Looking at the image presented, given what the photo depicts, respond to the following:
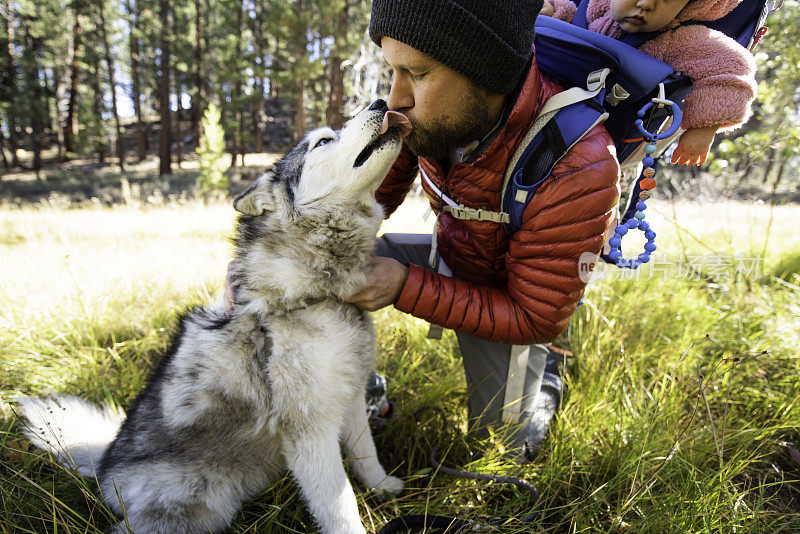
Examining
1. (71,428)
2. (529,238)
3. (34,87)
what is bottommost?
(71,428)

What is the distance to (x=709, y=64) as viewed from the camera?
2010mm

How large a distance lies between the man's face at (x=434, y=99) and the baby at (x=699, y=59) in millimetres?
987

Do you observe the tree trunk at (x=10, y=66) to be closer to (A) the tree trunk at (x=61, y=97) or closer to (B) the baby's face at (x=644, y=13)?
(A) the tree trunk at (x=61, y=97)

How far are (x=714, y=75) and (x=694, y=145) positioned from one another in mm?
366

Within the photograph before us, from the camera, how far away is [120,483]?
1889mm

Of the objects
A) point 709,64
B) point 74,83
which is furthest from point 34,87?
point 709,64

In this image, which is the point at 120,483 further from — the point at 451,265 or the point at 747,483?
the point at 747,483

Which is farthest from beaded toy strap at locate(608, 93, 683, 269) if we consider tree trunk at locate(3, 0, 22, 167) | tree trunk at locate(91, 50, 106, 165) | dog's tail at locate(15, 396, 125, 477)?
tree trunk at locate(91, 50, 106, 165)

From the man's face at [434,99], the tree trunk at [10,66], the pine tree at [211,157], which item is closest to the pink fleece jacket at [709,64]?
the man's face at [434,99]

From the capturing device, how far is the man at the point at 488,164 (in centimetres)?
192

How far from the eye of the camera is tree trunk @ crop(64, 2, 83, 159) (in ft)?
85.6

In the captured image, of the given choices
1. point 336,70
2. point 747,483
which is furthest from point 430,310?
point 336,70

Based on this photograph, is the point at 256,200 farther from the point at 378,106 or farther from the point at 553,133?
the point at 553,133

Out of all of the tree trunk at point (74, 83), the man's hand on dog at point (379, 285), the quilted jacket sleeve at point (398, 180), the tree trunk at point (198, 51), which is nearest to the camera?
the man's hand on dog at point (379, 285)
